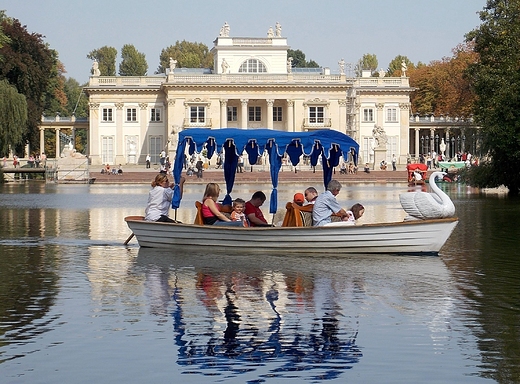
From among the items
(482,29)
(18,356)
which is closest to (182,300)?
(18,356)

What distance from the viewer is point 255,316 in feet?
42.8

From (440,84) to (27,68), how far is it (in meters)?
52.0

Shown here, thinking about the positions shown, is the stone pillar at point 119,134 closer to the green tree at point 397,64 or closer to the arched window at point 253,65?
the arched window at point 253,65

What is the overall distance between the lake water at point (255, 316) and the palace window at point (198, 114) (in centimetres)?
8029

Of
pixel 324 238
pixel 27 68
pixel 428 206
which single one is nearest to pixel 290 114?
pixel 27 68

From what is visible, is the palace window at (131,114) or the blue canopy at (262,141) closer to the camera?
the blue canopy at (262,141)

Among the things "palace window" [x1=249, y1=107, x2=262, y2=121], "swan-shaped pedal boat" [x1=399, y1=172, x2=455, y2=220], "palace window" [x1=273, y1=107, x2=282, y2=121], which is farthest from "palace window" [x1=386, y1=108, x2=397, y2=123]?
"swan-shaped pedal boat" [x1=399, y1=172, x2=455, y2=220]

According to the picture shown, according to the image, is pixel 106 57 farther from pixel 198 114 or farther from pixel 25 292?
pixel 25 292

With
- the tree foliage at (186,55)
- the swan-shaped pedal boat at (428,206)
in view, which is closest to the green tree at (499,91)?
the swan-shaped pedal boat at (428,206)

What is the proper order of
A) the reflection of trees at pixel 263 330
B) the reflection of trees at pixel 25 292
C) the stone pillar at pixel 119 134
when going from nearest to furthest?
the reflection of trees at pixel 263 330 < the reflection of trees at pixel 25 292 < the stone pillar at pixel 119 134

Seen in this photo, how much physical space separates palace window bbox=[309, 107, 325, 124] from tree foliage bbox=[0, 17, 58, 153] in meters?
28.8

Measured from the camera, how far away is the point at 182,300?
46.9 ft

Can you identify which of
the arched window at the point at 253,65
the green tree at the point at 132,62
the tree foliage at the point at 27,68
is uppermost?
the green tree at the point at 132,62

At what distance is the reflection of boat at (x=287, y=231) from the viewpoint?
63.5 ft
